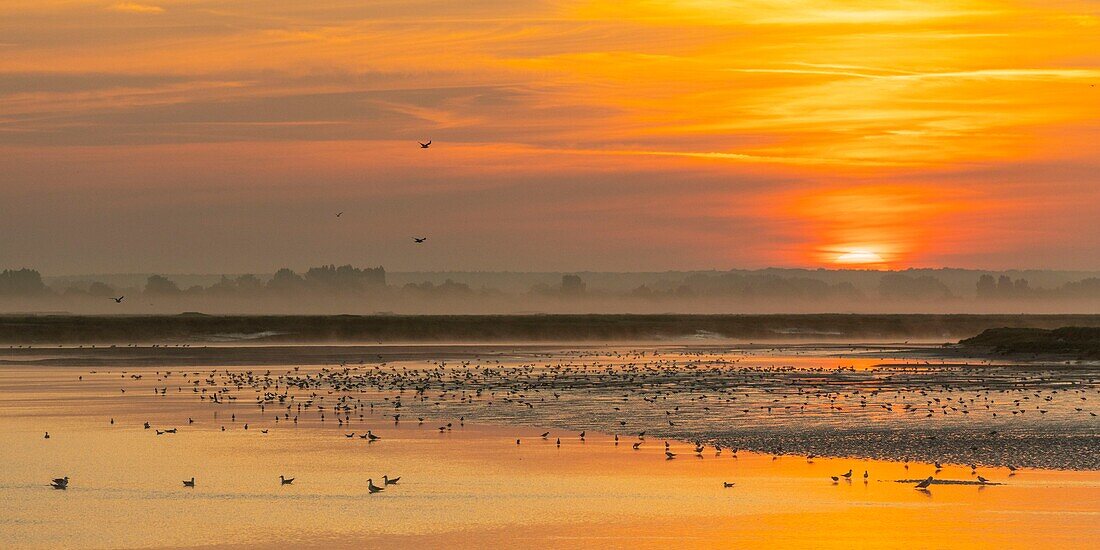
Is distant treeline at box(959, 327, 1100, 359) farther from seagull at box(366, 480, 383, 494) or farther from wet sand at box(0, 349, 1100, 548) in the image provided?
seagull at box(366, 480, 383, 494)

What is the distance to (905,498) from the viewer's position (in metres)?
22.6

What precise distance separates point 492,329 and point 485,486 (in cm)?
11409

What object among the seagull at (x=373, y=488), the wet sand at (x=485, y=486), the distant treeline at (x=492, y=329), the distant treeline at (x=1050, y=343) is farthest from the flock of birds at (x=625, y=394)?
the distant treeline at (x=492, y=329)

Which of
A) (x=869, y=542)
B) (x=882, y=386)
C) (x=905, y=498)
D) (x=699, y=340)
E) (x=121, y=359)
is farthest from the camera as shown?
(x=699, y=340)

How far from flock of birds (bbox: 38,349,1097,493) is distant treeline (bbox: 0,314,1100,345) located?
56.0 meters

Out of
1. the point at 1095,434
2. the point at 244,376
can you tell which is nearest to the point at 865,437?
the point at 1095,434

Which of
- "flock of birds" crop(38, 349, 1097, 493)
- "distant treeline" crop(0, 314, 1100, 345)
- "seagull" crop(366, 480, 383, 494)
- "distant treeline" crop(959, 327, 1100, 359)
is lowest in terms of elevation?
"seagull" crop(366, 480, 383, 494)

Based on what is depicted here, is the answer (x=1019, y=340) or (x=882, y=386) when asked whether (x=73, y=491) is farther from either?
(x=1019, y=340)

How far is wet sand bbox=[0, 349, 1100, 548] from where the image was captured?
19719mm

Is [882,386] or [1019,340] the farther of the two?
[1019,340]

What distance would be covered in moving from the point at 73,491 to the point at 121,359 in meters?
57.4

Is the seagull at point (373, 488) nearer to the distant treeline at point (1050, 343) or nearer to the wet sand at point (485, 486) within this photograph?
the wet sand at point (485, 486)

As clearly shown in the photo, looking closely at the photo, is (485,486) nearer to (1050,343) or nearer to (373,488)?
(373,488)

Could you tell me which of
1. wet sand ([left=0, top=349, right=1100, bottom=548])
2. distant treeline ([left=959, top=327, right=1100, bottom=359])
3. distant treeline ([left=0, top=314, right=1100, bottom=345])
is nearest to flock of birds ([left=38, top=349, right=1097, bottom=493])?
wet sand ([left=0, top=349, right=1100, bottom=548])
